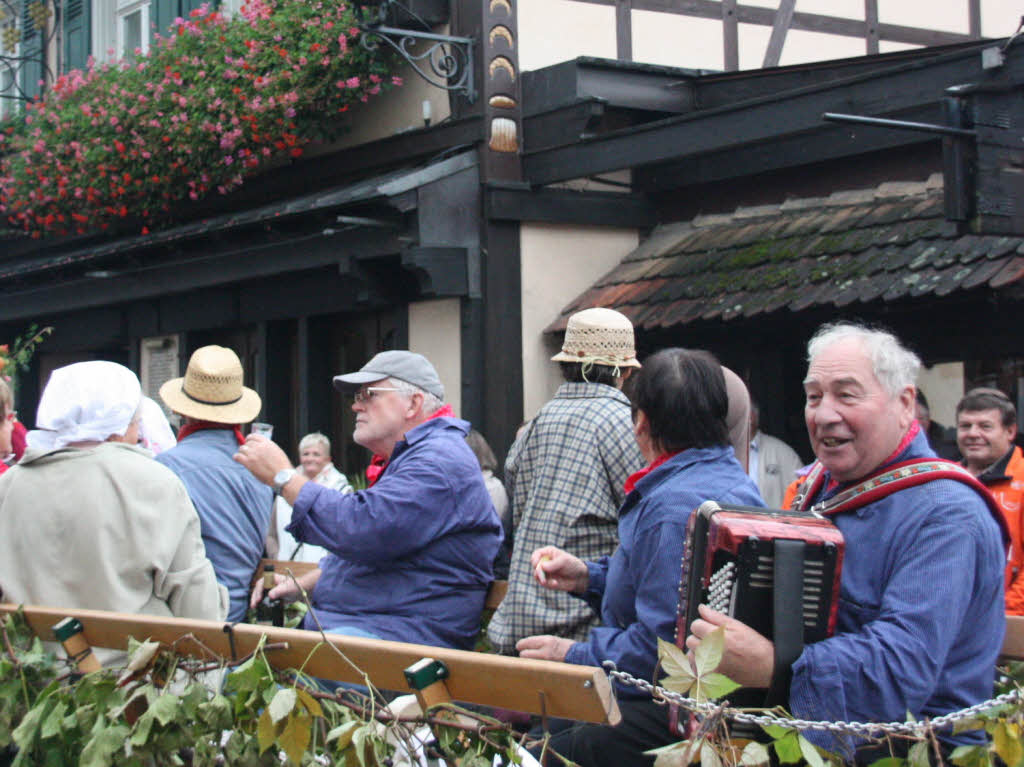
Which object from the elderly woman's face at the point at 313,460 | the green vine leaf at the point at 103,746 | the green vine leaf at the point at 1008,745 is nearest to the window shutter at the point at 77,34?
the elderly woman's face at the point at 313,460

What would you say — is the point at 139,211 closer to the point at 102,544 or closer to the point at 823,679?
the point at 102,544

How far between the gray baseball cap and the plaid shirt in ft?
1.34

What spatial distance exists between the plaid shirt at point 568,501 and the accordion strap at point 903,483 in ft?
4.80

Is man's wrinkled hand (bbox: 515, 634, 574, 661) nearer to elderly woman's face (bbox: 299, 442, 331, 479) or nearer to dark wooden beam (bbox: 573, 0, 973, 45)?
elderly woman's face (bbox: 299, 442, 331, 479)

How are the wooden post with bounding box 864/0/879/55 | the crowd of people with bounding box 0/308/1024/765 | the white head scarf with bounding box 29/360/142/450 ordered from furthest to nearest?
1. the wooden post with bounding box 864/0/879/55
2. the white head scarf with bounding box 29/360/142/450
3. the crowd of people with bounding box 0/308/1024/765

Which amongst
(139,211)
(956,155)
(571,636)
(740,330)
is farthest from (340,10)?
(571,636)

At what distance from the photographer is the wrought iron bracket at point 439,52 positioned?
8422mm

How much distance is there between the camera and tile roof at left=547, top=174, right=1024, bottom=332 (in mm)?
6496

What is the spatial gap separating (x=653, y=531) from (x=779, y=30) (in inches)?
276

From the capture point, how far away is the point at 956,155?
19.4ft

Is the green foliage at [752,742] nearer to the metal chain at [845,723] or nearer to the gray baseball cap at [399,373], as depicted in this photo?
the metal chain at [845,723]

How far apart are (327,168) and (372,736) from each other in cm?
778

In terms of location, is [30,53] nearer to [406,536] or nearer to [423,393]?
[423,393]

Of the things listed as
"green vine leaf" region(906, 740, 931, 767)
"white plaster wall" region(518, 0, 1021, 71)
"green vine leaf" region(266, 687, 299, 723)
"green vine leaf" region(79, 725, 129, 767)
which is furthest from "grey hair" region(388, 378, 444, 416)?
"white plaster wall" region(518, 0, 1021, 71)
